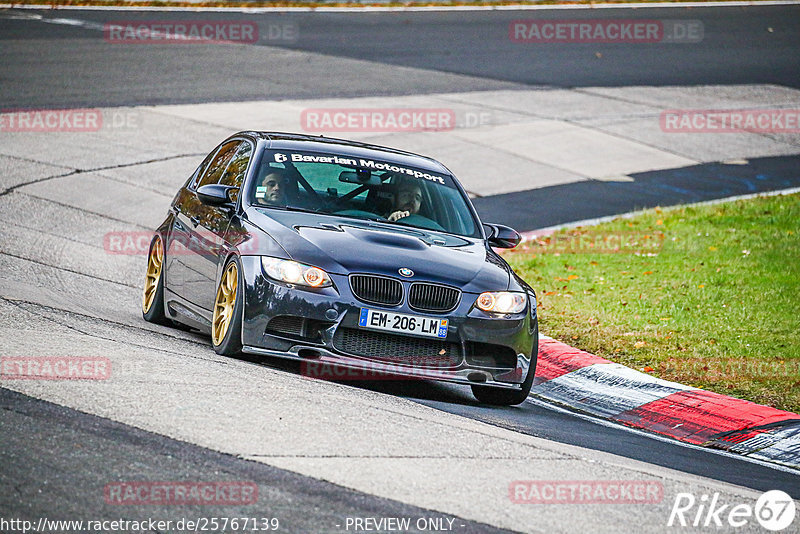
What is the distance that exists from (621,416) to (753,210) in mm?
8437

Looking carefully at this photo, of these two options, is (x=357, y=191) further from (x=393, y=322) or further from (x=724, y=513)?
(x=724, y=513)

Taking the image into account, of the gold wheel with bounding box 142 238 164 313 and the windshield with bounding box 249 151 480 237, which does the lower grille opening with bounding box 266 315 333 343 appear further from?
the gold wheel with bounding box 142 238 164 313

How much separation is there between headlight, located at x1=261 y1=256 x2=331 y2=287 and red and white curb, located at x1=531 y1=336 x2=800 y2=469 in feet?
7.63

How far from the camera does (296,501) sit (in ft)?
17.3

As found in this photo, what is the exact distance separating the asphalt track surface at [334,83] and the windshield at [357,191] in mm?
1251

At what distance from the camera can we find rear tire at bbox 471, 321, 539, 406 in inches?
330

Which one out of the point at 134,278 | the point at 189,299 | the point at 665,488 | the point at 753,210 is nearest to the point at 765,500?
the point at 665,488

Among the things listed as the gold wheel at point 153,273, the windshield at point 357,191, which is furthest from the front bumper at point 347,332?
the gold wheel at point 153,273

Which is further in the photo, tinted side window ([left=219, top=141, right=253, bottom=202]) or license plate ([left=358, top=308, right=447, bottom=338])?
tinted side window ([left=219, top=141, right=253, bottom=202])

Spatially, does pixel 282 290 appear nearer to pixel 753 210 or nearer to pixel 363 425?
pixel 363 425

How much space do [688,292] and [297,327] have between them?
17.9ft

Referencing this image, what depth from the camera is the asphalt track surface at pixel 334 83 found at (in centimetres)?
535

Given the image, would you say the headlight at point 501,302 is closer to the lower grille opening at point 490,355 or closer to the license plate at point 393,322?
the lower grille opening at point 490,355

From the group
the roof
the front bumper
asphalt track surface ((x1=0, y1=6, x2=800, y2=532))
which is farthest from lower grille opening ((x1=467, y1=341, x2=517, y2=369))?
the roof
